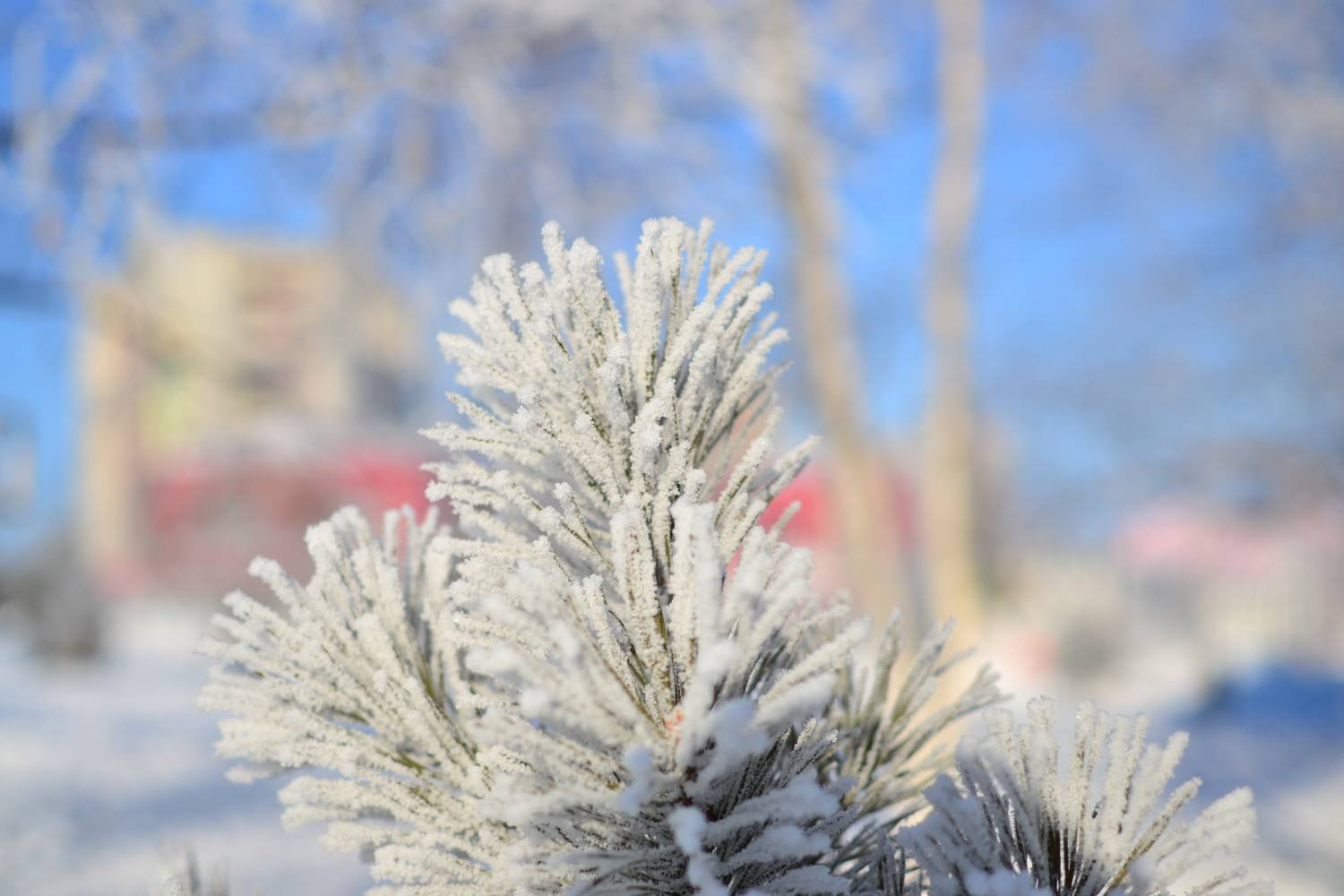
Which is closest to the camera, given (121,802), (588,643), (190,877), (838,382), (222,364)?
(588,643)

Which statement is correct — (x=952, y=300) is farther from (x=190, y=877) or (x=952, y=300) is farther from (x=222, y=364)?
(x=190, y=877)

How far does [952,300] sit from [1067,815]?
279 inches

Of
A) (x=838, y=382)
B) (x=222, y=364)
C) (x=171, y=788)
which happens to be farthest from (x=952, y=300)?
(x=171, y=788)

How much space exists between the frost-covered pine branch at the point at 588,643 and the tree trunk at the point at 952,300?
6.82 m

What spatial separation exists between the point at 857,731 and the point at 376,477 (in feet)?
55.0

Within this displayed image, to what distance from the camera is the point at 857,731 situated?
0.86 m

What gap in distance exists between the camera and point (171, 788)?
18.6ft

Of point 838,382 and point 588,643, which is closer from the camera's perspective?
point 588,643

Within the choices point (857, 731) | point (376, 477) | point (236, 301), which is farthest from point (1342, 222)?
point (236, 301)

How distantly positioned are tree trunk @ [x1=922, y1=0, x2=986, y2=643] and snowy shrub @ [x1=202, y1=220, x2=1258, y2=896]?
6813 mm

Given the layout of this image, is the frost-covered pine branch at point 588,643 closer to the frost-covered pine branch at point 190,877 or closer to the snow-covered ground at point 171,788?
the frost-covered pine branch at point 190,877

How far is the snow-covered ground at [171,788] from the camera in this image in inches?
176

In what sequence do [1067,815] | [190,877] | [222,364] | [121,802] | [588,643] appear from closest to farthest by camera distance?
[588,643], [1067,815], [190,877], [121,802], [222,364]

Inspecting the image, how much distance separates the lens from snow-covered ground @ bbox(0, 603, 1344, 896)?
448 centimetres
